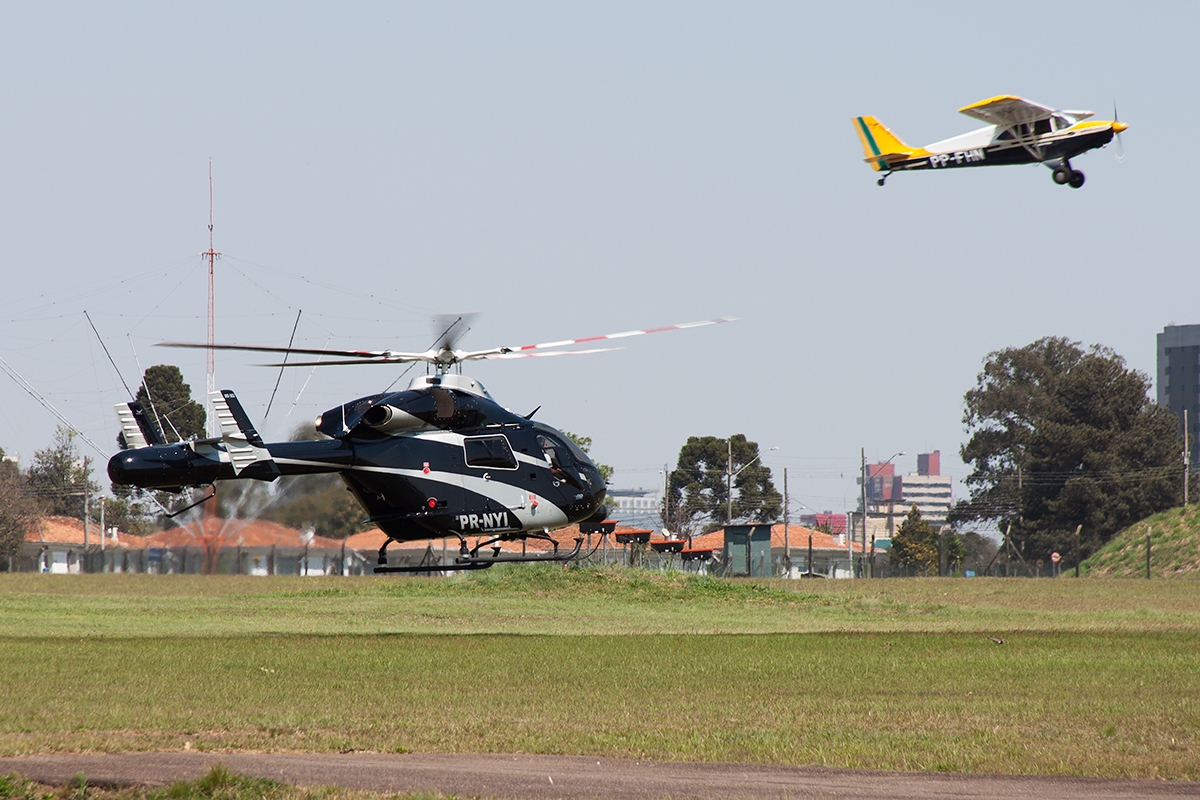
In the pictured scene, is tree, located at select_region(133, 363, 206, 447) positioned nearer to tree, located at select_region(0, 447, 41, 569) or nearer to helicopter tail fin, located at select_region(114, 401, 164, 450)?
tree, located at select_region(0, 447, 41, 569)

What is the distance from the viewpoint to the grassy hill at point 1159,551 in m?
82.5

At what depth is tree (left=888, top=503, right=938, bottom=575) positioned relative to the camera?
142 m

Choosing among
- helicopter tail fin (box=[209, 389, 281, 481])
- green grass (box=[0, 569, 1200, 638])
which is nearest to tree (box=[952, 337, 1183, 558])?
green grass (box=[0, 569, 1200, 638])

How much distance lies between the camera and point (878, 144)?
1773 inches

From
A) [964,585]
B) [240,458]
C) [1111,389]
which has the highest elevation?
[1111,389]

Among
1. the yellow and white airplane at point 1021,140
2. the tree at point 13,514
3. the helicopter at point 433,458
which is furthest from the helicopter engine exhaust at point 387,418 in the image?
the tree at point 13,514

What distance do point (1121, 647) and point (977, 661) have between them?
18.9 feet

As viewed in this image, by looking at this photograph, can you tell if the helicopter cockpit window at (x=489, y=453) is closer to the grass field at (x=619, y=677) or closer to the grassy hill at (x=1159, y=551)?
the grass field at (x=619, y=677)

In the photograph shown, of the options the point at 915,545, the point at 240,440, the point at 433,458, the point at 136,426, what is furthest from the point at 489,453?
the point at 915,545

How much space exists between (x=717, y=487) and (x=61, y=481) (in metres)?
59.2

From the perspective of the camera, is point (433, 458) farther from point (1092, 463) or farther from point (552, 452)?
point (1092, 463)

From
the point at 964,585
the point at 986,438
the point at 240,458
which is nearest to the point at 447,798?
the point at 240,458

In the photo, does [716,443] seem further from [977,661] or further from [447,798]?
[447,798]

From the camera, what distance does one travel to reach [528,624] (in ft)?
138
